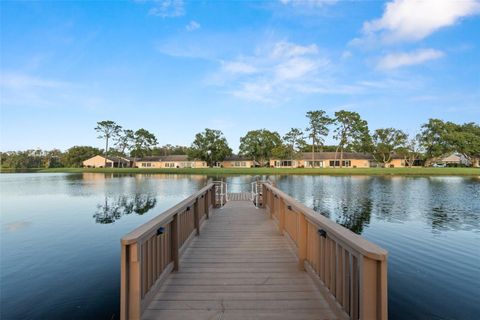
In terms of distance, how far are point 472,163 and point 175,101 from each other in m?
64.8

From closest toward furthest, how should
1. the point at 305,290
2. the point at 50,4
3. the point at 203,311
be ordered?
the point at 203,311 → the point at 305,290 → the point at 50,4

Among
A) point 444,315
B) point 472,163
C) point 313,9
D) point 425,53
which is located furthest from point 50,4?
point 472,163

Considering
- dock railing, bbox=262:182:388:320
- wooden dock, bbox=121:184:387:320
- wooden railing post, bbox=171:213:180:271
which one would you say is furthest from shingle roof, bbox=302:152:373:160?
wooden railing post, bbox=171:213:180:271

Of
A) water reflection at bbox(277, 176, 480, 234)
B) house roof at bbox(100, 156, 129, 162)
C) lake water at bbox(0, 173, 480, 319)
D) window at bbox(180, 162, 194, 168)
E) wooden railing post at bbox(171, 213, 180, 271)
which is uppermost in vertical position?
house roof at bbox(100, 156, 129, 162)

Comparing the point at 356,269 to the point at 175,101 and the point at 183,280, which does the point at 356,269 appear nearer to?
the point at 183,280

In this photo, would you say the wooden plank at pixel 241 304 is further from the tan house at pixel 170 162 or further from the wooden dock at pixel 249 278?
the tan house at pixel 170 162

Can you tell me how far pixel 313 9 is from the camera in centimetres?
1551

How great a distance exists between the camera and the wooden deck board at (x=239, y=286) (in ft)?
8.45

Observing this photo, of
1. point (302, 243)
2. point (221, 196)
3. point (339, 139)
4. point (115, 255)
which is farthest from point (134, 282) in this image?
point (339, 139)

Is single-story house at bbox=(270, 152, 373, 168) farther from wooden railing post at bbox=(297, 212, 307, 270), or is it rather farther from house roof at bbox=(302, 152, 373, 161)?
wooden railing post at bbox=(297, 212, 307, 270)

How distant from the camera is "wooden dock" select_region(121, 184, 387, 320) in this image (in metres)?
2.11

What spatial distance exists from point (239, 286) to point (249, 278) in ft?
0.92

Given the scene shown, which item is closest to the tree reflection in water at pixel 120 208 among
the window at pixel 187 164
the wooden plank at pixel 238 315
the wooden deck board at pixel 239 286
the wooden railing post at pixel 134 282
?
the wooden deck board at pixel 239 286

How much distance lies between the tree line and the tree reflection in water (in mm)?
40318
